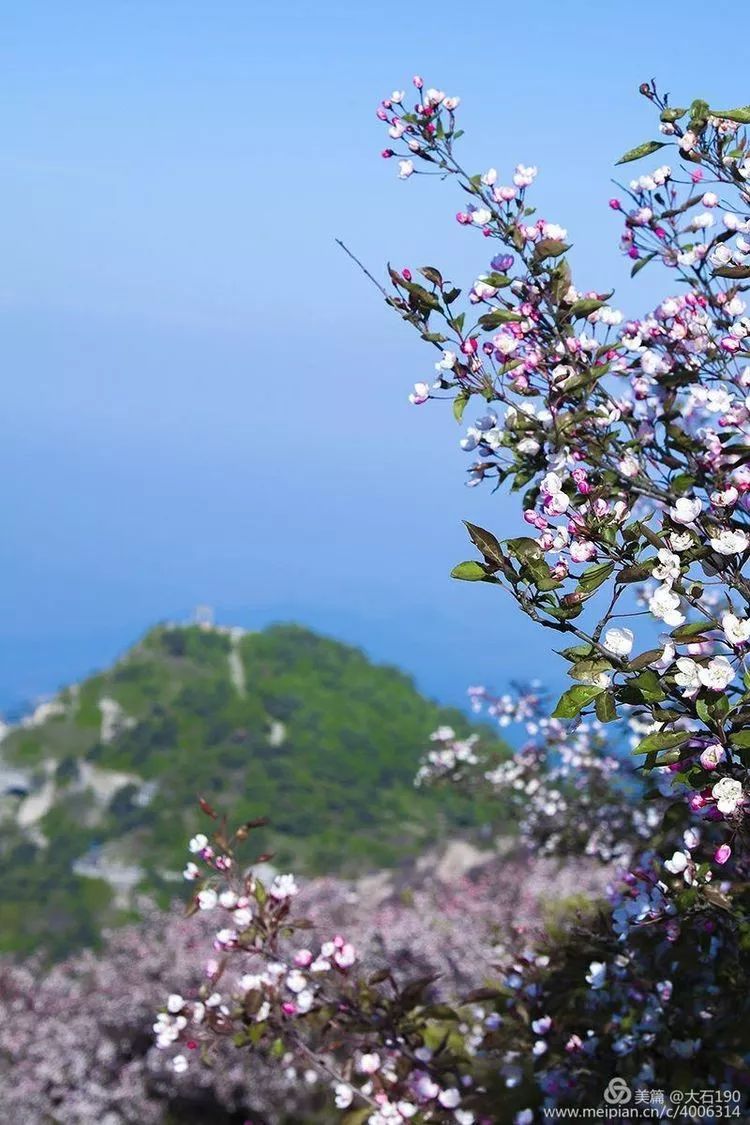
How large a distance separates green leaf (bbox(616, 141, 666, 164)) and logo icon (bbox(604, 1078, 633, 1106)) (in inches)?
109

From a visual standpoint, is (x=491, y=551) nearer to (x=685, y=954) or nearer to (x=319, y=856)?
(x=685, y=954)

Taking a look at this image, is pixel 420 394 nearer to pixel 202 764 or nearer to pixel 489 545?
pixel 489 545

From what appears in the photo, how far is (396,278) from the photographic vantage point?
331cm

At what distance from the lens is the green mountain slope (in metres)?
55.3

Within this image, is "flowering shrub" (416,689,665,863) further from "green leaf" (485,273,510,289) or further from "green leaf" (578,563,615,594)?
"green leaf" (578,563,615,594)

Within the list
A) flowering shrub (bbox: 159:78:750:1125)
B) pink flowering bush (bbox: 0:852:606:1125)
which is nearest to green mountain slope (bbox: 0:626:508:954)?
pink flowering bush (bbox: 0:852:606:1125)

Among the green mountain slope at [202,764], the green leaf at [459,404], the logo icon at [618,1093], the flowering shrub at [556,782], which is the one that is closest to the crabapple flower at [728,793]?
the green leaf at [459,404]

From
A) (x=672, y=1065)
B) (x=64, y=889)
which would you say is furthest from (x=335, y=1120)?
(x=64, y=889)

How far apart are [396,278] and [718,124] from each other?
3.27ft

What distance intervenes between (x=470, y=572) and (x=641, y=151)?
4.94ft

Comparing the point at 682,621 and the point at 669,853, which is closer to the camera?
the point at 682,621

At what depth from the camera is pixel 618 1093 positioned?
12.0 feet

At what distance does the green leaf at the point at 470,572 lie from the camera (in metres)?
2.53

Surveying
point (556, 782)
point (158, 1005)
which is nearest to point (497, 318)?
point (158, 1005)
